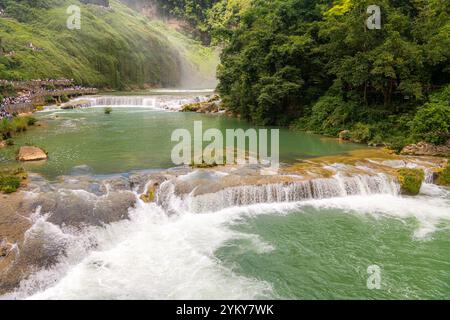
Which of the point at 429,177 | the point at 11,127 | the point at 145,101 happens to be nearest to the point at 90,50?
the point at 145,101

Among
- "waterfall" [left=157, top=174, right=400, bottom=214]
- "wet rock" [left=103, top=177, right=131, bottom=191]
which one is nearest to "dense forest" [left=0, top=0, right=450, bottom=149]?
"waterfall" [left=157, top=174, right=400, bottom=214]

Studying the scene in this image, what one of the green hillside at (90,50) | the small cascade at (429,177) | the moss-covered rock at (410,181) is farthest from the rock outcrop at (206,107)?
the moss-covered rock at (410,181)

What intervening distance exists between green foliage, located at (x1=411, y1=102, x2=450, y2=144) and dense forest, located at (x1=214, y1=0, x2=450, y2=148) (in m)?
0.05

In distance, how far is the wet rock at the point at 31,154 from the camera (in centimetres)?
1908

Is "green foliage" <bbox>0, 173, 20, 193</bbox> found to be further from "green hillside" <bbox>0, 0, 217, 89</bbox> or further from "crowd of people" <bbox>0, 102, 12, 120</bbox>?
"green hillside" <bbox>0, 0, 217, 89</bbox>

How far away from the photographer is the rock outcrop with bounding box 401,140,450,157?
2038 centimetres

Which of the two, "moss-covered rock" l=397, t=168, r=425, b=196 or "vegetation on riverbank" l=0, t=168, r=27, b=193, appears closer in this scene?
"vegetation on riverbank" l=0, t=168, r=27, b=193

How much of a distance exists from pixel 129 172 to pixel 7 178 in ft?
15.5

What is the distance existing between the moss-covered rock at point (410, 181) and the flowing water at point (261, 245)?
33 centimetres

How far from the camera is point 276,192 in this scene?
15.4 metres

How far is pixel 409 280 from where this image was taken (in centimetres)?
1002

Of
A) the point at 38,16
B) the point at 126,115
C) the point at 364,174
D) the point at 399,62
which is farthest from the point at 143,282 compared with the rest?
the point at 38,16

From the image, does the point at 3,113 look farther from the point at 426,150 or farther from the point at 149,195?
the point at 426,150
